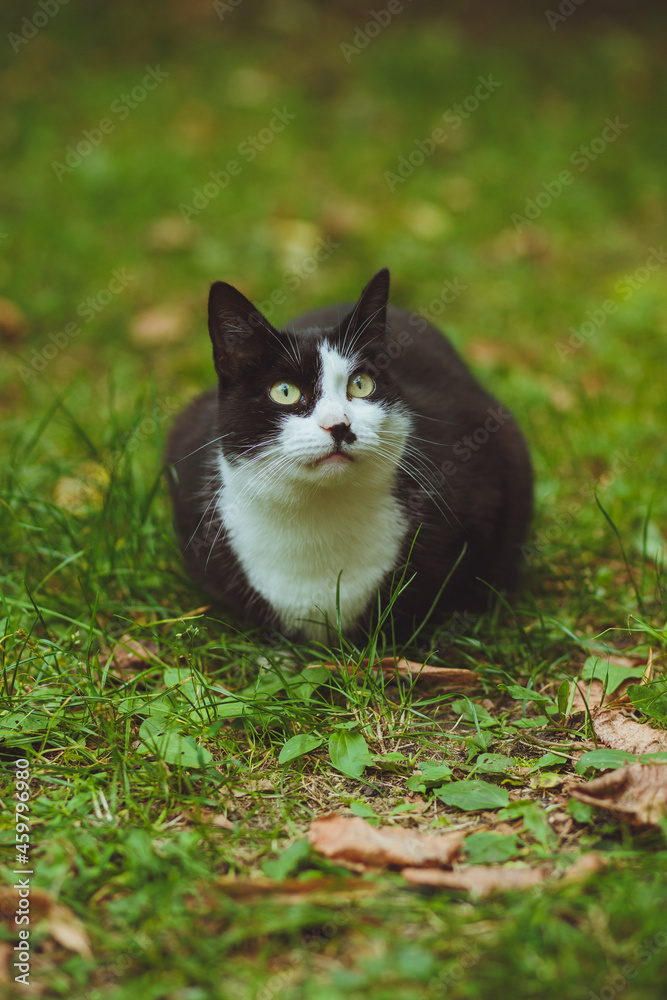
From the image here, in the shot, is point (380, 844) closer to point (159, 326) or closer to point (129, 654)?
point (129, 654)

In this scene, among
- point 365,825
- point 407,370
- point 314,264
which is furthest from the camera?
point 314,264

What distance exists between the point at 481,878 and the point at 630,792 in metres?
0.38

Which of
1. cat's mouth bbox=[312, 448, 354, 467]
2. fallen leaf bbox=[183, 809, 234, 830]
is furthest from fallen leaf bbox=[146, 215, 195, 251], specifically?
fallen leaf bbox=[183, 809, 234, 830]

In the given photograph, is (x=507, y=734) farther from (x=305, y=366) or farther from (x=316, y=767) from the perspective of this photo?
(x=305, y=366)

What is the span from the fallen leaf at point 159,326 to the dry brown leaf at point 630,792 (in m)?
→ 3.11

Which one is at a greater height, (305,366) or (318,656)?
(305,366)

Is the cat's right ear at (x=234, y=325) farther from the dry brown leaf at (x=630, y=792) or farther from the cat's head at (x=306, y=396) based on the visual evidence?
the dry brown leaf at (x=630, y=792)

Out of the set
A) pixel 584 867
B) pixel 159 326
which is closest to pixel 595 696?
pixel 584 867

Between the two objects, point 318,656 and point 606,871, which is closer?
point 606,871

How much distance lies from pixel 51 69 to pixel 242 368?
536 cm

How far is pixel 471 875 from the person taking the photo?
153 centimetres

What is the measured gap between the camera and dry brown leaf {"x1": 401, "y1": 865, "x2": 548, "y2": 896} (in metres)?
1.49

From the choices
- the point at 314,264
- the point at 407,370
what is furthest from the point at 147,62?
the point at 407,370

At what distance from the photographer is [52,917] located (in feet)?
4.78
